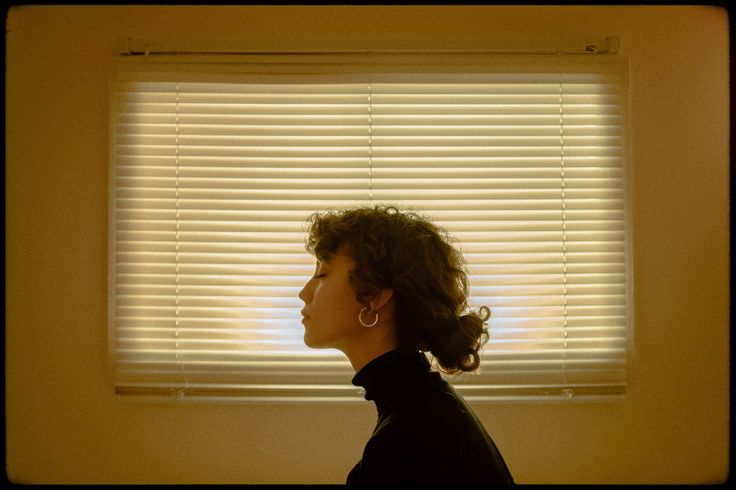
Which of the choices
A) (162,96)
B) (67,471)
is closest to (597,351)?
(162,96)

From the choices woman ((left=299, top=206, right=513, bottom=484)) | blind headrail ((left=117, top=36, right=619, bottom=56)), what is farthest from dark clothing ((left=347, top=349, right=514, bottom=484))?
blind headrail ((left=117, top=36, right=619, bottom=56))

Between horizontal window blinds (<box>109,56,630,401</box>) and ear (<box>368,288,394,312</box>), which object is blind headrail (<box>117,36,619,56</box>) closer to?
horizontal window blinds (<box>109,56,630,401</box>)

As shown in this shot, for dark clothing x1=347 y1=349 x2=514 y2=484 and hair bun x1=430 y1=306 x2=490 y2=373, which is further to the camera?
hair bun x1=430 y1=306 x2=490 y2=373

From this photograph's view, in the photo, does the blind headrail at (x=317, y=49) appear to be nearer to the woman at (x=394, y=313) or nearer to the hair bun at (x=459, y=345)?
the woman at (x=394, y=313)

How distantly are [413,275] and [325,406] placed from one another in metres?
0.88

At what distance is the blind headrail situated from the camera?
185 centimetres

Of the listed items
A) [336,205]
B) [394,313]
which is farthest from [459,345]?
[336,205]

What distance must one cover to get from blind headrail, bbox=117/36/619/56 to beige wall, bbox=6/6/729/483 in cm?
4

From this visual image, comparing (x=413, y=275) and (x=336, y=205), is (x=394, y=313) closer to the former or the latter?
(x=413, y=275)

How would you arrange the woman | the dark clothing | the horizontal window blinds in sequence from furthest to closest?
the horizontal window blinds < the woman < the dark clothing

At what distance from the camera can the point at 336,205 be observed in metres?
1.84

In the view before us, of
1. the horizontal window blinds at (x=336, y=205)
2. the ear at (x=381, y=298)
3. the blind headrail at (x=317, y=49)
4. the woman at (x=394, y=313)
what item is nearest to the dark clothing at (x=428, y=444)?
the woman at (x=394, y=313)

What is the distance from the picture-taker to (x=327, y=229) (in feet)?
4.14

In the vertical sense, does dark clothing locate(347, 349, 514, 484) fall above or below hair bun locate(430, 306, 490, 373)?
below
